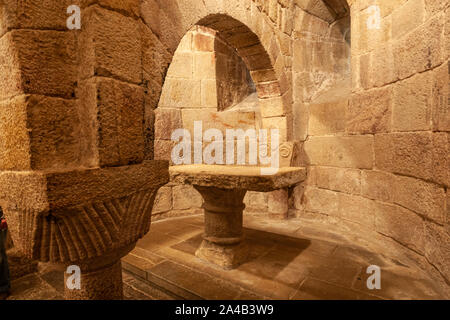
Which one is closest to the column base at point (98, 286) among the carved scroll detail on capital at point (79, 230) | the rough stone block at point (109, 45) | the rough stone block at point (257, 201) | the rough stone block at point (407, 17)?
the carved scroll detail on capital at point (79, 230)

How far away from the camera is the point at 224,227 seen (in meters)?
2.49

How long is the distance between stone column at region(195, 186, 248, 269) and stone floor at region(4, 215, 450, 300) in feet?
0.32

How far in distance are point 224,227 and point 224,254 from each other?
0.82ft

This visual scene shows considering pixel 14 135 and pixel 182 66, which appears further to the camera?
pixel 182 66

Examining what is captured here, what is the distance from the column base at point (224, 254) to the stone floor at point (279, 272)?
2.5 inches

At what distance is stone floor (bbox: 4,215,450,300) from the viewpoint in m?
2.03

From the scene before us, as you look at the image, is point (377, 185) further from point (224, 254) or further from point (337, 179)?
point (224, 254)

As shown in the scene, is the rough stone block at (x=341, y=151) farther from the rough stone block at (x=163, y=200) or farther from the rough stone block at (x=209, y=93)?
the rough stone block at (x=163, y=200)

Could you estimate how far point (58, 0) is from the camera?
1346 mm

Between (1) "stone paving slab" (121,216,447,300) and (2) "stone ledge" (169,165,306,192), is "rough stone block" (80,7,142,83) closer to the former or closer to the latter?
(2) "stone ledge" (169,165,306,192)

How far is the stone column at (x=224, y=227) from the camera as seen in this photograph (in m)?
2.42

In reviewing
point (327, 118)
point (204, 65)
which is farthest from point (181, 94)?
point (327, 118)
